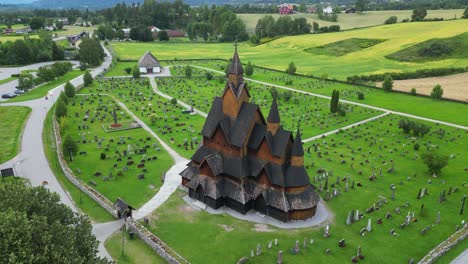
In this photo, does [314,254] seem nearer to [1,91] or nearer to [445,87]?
[445,87]

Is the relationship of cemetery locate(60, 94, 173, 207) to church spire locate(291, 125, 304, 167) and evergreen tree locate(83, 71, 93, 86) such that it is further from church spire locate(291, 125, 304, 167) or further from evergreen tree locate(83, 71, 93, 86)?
evergreen tree locate(83, 71, 93, 86)

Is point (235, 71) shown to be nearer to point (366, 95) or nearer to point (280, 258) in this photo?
point (280, 258)

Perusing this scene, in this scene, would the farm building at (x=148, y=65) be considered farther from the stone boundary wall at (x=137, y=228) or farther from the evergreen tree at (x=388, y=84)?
the stone boundary wall at (x=137, y=228)

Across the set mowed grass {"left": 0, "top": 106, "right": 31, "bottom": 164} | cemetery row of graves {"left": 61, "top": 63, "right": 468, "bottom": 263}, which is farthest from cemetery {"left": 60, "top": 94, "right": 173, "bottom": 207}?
mowed grass {"left": 0, "top": 106, "right": 31, "bottom": 164}

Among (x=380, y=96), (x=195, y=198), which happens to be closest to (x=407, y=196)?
(x=195, y=198)

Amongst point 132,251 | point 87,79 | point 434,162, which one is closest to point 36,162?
point 132,251

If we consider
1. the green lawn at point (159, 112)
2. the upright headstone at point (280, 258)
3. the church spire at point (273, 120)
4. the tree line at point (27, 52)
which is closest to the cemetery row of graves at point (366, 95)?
the green lawn at point (159, 112)
